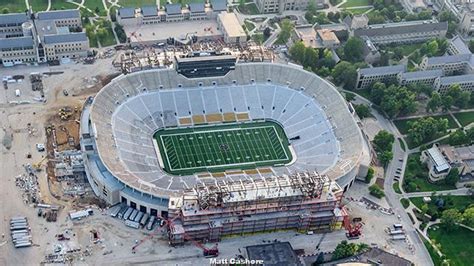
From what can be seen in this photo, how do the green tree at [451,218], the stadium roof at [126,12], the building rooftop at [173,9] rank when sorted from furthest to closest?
the building rooftop at [173,9] < the stadium roof at [126,12] < the green tree at [451,218]

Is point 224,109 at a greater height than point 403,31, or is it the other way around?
point 403,31

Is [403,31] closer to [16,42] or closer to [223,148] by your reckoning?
[223,148]

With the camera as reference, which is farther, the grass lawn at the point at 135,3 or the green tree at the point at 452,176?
the grass lawn at the point at 135,3

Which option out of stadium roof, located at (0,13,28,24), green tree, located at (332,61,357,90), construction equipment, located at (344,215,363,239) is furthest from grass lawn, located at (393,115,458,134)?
stadium roof, located at (0,13,28,24)

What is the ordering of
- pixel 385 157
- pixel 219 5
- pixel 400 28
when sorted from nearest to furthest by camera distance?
pixel 385 157
pixel 219 5
pixel 400 28

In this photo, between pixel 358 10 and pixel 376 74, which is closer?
pixel 376 74

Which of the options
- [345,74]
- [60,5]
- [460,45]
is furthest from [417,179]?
[60,5]

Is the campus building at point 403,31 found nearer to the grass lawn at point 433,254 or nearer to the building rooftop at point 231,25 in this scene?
the building rooftop at point 231,25

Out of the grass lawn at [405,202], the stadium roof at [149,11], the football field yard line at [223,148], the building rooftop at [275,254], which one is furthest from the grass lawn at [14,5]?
the grass lawn at [405,202]
